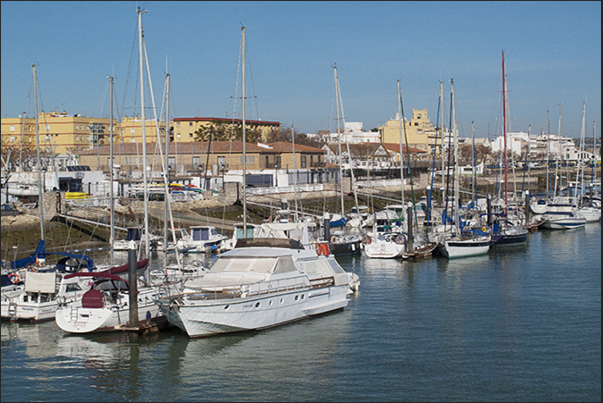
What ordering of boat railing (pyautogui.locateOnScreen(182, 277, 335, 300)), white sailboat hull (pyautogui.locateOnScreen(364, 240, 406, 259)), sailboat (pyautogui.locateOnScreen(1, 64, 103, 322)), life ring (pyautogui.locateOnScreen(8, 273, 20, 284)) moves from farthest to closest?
white sailboat hull (pyautogui.locateOnScreen(364, 240, 406, 259))
life ring (pyautogui.locateOnScreen(8, 273, 20, 284))
sailboat (pyautogui.locateOnScreen(1, 64, 103, 322))
boat railing (pyautogui.locateOnScreen(182, 277, 335, 300))

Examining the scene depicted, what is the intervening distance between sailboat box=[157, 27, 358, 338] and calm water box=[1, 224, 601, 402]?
567mm

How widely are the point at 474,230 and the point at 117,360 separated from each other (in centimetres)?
3450

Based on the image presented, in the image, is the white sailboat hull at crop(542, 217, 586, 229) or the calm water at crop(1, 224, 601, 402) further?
the white sailboat hull at crop(542, 217, 586, 229)

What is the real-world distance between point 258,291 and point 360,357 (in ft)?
15.9

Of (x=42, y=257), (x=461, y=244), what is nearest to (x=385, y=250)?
(x=461, y=244)

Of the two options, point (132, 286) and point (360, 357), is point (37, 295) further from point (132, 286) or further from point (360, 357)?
point (360, 357)

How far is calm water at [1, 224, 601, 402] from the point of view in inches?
821

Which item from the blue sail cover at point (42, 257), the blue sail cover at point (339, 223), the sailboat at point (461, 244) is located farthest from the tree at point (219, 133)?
the blue sail cover at point (42, 257)

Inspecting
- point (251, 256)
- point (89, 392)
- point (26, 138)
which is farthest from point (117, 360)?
point (26, 138)

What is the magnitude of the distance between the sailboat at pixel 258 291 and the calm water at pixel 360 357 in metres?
0.57

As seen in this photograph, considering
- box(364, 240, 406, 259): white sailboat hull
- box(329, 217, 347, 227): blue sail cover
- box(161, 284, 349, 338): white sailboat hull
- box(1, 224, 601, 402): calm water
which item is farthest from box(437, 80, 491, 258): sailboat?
box(161, 284, 349, 338): white sailboat hull

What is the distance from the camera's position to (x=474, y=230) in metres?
52.5

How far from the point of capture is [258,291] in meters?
26.8

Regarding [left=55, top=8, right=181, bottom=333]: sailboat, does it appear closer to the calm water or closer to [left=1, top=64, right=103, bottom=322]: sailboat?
the calm water
